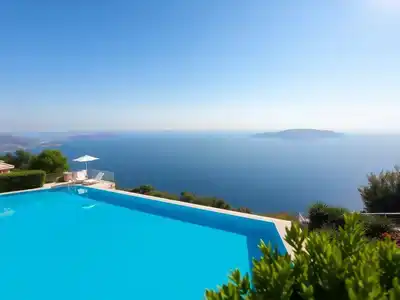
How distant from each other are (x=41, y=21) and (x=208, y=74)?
10.9 m

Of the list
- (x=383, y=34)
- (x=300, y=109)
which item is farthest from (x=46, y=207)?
(x=300, y=109)

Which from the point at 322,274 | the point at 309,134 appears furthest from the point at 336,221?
the point at 309,134

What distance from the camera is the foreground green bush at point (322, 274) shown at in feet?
4.66

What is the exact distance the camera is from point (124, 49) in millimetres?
17078

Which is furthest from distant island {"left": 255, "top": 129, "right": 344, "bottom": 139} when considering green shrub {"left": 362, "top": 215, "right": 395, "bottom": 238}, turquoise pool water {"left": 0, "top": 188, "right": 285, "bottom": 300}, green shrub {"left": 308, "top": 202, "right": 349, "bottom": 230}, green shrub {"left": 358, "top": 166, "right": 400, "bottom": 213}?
green shrub {"left": 362, "top": 215, "right": 395, "bottom": 238}

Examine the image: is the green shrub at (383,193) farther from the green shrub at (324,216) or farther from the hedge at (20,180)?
the hedge at (20,180)

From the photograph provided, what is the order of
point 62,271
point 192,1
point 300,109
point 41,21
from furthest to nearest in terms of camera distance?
point 300,109 < point 41,21 < point 192,1 < point 62,271

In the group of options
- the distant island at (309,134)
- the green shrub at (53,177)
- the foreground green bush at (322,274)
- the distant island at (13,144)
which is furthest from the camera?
the distant island at (309,134)

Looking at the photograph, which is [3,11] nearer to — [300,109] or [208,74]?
[208,74]

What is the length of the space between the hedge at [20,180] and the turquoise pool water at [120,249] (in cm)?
158

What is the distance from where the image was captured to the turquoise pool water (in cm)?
565

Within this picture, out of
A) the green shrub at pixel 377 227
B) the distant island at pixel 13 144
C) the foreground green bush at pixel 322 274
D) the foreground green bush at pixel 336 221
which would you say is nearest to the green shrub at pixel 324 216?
the foreground green bush at pixel 336 221

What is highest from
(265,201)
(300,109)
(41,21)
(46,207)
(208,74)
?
(41,21)

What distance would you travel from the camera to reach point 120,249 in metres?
7.44
